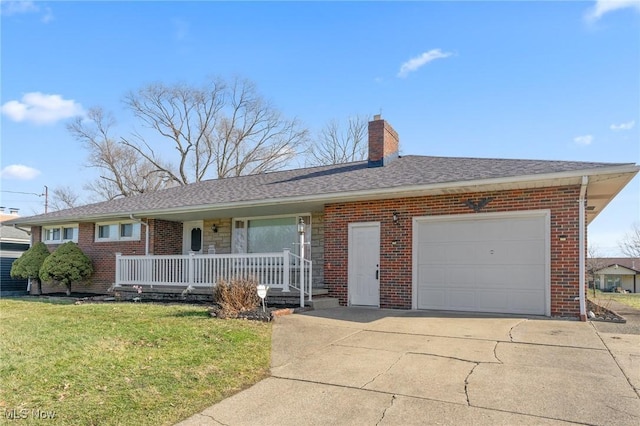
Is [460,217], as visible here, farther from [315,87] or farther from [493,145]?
[493,145]

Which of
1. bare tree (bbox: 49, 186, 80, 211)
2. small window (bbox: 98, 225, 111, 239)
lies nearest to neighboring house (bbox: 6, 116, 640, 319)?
small window (bbox: 98, 225, 111, 239)

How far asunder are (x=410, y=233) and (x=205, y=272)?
560cm

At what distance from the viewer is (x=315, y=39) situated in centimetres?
1304

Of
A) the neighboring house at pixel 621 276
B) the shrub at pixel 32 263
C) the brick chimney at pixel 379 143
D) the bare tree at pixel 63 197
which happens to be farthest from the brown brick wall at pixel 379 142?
the neighboring house at pixel 621 276

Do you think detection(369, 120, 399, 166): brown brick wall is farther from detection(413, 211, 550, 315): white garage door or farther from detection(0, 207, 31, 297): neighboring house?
detection(0, 207, 31, 297): neighboring house

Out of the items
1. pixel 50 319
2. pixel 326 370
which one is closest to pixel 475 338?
pixel 326 370

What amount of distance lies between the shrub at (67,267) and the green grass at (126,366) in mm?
7152

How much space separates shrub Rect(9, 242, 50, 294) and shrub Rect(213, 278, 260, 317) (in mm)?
11026

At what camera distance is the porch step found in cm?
1012

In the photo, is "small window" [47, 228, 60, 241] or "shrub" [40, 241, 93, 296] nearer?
"shrub" [40, 241, 93, 296]

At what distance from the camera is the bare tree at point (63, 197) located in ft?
137

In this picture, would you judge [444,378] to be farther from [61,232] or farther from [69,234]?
[61,232]

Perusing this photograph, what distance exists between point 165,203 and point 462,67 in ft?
32.4

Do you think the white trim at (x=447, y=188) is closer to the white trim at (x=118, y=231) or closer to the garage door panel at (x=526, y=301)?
the garage door panel at (x=526, y=301)
